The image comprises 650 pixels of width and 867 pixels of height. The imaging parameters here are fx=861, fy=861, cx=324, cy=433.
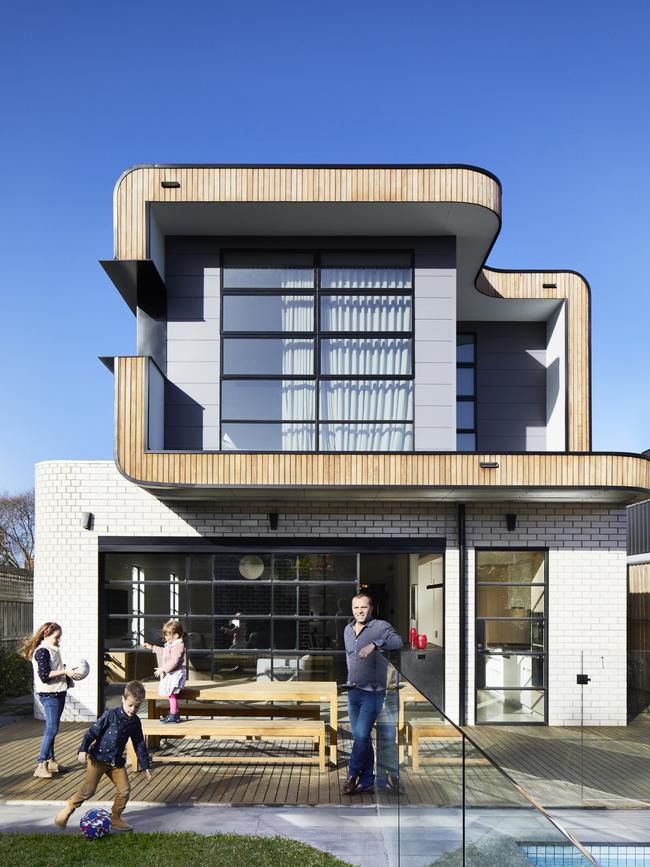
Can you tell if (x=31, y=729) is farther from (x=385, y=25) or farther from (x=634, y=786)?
(x=385, y=25)

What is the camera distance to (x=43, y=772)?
8891mm

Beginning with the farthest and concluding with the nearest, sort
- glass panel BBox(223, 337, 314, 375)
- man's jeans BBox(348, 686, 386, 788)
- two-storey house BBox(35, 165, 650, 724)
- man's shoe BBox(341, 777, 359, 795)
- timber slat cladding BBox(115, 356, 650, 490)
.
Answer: glass panel BBox(223, 337, 314, 375), two-storey house BBox(35, 165, 650, 724), timber slat cladding BBox(115, 356, 650, 490), man's shoe BBox(341, 777, 359, 795), man's jeans BBox(348, 686, 386, 788)

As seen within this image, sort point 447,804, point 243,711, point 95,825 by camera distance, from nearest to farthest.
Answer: point 447,804
point 95,825
point 243,711

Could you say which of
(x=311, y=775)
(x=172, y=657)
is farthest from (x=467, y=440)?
(x=311, y=775)

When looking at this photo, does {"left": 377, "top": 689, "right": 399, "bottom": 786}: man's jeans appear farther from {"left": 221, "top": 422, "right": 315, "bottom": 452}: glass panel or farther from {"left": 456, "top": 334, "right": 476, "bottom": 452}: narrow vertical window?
{"left": 456, "top": 334, "right": 476, "bottom": 452}: narrow vertical window

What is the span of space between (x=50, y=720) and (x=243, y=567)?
4214 mm

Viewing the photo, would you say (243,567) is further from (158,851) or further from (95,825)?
(158,851)

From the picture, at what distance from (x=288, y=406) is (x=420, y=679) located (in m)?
4.56

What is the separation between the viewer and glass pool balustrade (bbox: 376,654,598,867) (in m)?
3.15

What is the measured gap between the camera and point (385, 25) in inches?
550

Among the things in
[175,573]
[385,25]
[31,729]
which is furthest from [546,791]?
[385,25]

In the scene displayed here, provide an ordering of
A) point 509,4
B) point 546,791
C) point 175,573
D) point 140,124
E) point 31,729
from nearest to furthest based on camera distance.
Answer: point 546,791 < point 31,729 < point 175,573 < point 509,4 < point 140,124

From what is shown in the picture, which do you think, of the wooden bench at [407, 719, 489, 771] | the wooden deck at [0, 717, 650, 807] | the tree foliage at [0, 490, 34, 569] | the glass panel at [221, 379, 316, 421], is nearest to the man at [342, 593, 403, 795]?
the wooden deck at [0, 717, 650, 807]

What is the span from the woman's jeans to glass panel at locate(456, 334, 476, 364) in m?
9.54
